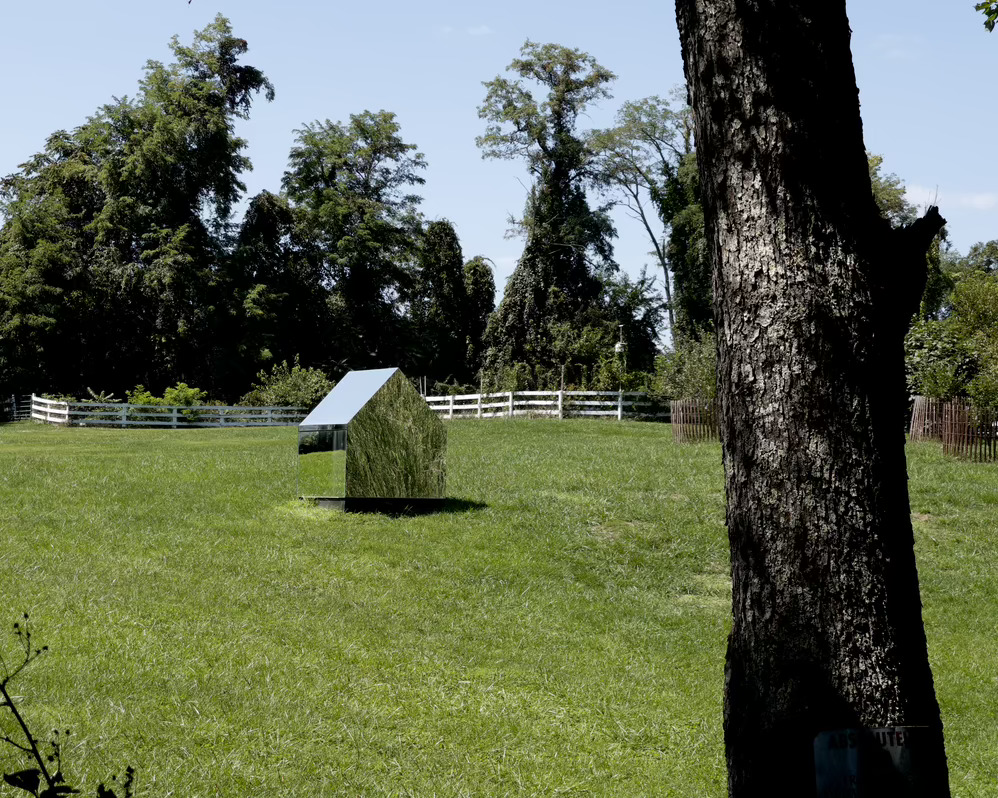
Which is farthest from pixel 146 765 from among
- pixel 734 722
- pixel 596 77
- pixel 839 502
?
pixel 596 77

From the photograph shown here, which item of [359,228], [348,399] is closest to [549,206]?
[359,228]

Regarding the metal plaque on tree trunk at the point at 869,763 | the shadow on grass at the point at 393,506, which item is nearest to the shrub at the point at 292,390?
the shadow on grass at the point at 393,506

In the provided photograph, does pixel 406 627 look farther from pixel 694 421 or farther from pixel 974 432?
pixel 694 421

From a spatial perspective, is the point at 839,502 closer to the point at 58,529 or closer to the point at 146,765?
the point at 146,765

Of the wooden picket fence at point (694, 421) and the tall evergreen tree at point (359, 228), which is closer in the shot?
the wooden picket fence at point (694, 421)

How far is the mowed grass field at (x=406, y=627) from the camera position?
6.75 meters

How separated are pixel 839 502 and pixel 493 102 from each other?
50.9m

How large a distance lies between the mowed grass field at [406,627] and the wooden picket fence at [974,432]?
4424mm

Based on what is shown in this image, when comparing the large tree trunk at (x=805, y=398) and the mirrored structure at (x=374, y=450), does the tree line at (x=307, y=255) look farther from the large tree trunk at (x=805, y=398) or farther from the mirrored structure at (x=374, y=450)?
the large tree trunk at (x=805, y=398)

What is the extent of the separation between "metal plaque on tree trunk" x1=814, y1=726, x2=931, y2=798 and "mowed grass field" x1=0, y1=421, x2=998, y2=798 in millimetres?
3504

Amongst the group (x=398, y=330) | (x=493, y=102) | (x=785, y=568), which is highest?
(x=493, y=102)

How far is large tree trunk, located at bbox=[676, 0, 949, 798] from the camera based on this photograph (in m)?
3.29

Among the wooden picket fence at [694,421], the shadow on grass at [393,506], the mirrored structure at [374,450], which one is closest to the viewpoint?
the mirrored structure at [374,450]

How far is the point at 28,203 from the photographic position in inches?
1981
